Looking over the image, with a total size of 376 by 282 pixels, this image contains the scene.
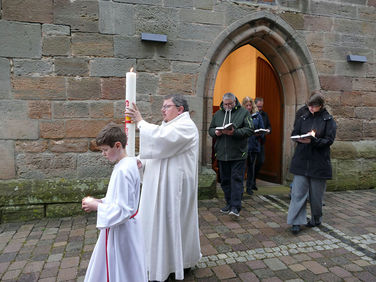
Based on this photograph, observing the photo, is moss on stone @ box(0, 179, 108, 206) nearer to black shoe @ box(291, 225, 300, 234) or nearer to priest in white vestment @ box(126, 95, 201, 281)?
priest in white vestment @ box(126, 95, 201, 281)

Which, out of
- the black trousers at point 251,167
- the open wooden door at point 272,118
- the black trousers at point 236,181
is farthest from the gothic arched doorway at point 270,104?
the black trousers at point 236,181

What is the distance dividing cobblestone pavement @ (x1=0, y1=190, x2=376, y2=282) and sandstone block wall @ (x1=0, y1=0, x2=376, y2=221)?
76 centimetres

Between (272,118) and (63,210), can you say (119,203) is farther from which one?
(272,118)

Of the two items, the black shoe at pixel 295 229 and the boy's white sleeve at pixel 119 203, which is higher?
the boy's white sleeve at pixel 119 203

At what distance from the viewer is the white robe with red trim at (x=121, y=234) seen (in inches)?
64.6

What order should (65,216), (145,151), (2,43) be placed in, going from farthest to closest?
(65,216) < (2,43) < (145,151)

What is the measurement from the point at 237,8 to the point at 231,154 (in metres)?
2.59

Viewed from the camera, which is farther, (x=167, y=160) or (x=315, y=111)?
(x=315, y=111)

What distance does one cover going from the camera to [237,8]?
482 cm

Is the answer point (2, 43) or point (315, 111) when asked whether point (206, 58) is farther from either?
point (2, 43)

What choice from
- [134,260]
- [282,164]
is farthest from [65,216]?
[282,164]

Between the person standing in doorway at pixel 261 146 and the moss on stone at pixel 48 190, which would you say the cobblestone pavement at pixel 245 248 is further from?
the person standing in doorway at pixel 261 146

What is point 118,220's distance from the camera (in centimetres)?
162

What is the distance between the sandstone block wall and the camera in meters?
3.98
